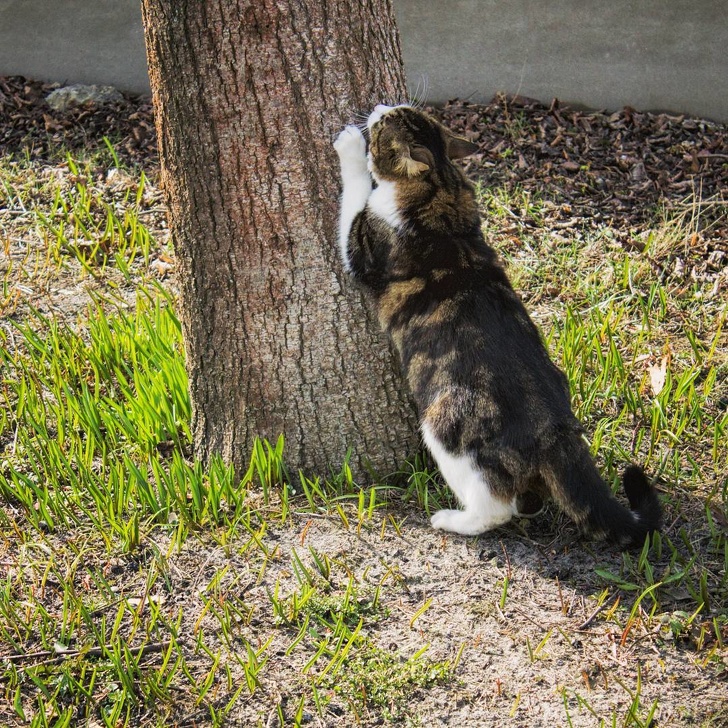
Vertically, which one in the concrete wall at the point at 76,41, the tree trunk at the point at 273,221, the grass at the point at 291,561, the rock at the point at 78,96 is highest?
the concrete wall at the point at 76,41

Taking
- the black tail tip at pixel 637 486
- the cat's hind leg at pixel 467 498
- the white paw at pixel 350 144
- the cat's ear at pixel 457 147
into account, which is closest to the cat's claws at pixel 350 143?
the white paw at pixel 350 144

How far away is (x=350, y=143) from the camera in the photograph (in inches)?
119

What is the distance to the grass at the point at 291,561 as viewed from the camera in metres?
2.63

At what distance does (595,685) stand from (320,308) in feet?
5.24

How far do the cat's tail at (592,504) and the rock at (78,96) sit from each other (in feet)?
15.4

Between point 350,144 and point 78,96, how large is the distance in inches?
153

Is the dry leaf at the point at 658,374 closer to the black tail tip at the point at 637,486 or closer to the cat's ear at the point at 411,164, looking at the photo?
the black tail tip at the point at 637,486

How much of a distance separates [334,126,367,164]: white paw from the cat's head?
0.26 ft

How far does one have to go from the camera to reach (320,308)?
325cm

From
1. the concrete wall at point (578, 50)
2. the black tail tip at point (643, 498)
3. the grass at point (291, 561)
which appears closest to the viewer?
the grass at point (291, 561)

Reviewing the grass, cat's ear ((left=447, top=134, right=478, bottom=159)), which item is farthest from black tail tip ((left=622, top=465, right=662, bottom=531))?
cat's ear ((left=447, top=134, right=478, bottom=159))

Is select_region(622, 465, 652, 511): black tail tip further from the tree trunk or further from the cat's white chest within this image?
the cat's white chest

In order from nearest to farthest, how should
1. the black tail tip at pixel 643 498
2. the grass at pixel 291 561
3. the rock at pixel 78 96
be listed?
1. the grass at pixel 291 561
2. the black tail tip at pixel 643 498
3. the rock at pixel 78 96

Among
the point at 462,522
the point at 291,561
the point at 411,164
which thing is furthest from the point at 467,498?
the point at 411,164
